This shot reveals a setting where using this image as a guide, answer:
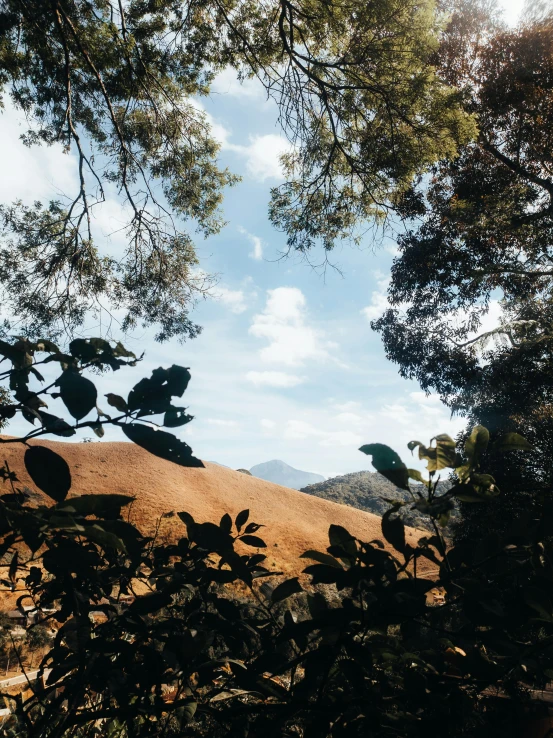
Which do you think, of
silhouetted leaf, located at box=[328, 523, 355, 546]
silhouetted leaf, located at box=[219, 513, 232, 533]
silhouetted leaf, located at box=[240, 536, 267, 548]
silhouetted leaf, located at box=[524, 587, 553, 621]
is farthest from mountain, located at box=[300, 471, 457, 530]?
silhouetted leaf, located at box=[524, 587, 553, 621]

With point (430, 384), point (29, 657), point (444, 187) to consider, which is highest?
point (444, 187)

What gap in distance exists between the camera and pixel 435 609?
85 cm

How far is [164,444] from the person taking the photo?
0.77 m

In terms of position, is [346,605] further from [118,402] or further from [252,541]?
[118,402]

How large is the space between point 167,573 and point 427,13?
7189mm

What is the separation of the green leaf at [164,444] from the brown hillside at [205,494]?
1490cm

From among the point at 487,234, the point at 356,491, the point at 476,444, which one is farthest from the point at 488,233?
the point at 356,491

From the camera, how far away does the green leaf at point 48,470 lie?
0.75m

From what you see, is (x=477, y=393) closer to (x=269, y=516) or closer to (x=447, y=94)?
(x=447, y=94)

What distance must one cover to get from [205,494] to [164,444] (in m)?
19.8

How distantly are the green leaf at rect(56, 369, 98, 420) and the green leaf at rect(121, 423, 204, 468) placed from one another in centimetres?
9

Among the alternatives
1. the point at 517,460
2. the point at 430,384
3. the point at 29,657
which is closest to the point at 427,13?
the point at 430,384

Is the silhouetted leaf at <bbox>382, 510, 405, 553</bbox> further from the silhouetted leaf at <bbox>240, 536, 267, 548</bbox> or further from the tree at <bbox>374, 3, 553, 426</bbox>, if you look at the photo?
the tree at <bbox>374, 3, 553, 426</bbox>

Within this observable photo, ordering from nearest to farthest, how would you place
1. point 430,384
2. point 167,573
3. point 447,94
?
point 167,573 → point 447,94 → point 430,384
